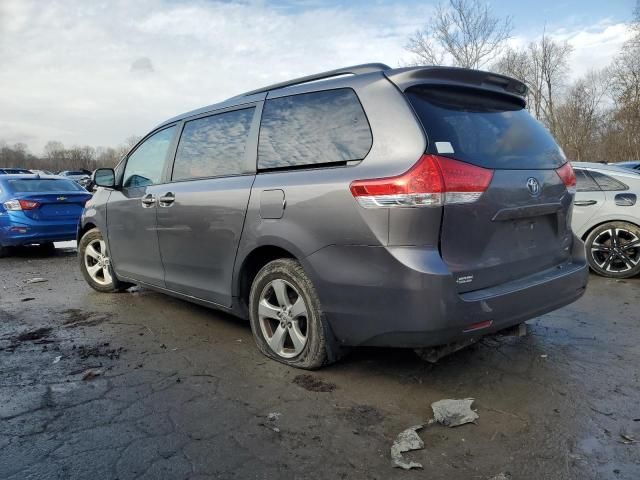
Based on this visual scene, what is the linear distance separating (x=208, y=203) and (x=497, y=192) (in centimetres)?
211

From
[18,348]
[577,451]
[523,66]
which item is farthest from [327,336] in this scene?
[523,66]

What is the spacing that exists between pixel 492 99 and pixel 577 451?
2.09 m

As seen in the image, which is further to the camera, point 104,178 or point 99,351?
point 104,178

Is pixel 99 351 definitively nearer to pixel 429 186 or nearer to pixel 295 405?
pixel 295 405

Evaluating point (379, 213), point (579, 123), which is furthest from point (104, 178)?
point (579, 123)

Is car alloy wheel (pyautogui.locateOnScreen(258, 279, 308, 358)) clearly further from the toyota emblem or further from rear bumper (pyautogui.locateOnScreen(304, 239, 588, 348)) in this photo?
the toyota emblem

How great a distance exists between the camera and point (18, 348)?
13.2ft

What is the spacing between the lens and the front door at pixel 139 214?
461 centimetres

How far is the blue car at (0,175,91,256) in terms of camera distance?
8.77 m

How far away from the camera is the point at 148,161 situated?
489 cm

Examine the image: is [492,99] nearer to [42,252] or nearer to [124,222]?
[124,222]

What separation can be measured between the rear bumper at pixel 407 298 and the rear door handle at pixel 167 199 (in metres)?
1.72

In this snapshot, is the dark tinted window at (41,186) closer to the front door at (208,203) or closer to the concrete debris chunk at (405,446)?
the front door at (208,203)

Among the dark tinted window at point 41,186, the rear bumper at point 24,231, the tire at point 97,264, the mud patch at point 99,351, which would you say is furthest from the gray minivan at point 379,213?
the dark tinted window at point 41,186
